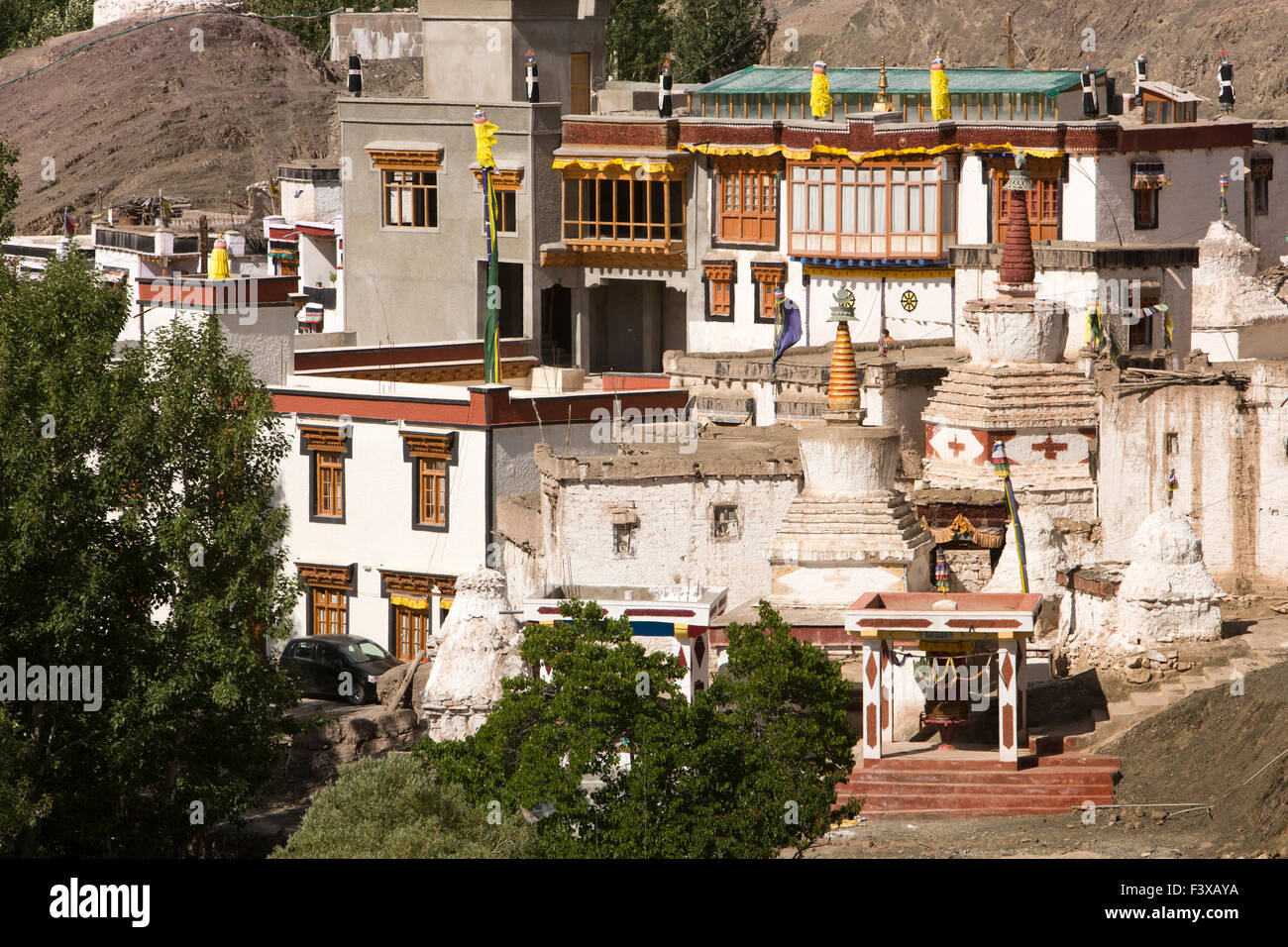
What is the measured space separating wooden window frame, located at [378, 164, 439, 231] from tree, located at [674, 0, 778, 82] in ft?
105

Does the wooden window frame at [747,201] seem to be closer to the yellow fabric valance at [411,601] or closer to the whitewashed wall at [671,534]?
the yellow fabric valance at [411,601]

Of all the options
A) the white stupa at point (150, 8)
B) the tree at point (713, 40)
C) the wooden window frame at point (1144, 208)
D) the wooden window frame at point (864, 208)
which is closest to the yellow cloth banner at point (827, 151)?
the wooden window frame at point (864, 208)

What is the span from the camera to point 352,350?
182 ft

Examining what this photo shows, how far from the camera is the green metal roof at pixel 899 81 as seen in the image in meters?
66.0

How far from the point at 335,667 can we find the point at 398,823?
14.1 m

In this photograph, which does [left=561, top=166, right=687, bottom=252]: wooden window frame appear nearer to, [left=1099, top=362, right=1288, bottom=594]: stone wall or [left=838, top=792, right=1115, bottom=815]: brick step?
[left=1099, top=362, right=1288, bottom=594]: stone wall

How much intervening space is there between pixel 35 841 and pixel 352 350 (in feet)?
70.6

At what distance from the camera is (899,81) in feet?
237

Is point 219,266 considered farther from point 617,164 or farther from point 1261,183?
point 1261,183

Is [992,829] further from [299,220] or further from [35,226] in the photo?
[35,226]

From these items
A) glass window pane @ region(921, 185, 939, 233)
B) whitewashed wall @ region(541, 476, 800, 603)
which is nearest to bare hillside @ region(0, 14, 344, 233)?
glass window pane @ region(921, 185, 939, 233)

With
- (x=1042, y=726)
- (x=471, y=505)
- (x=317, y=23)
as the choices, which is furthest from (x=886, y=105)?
(x=317, y=23)

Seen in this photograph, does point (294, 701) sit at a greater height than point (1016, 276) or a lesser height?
lesser
